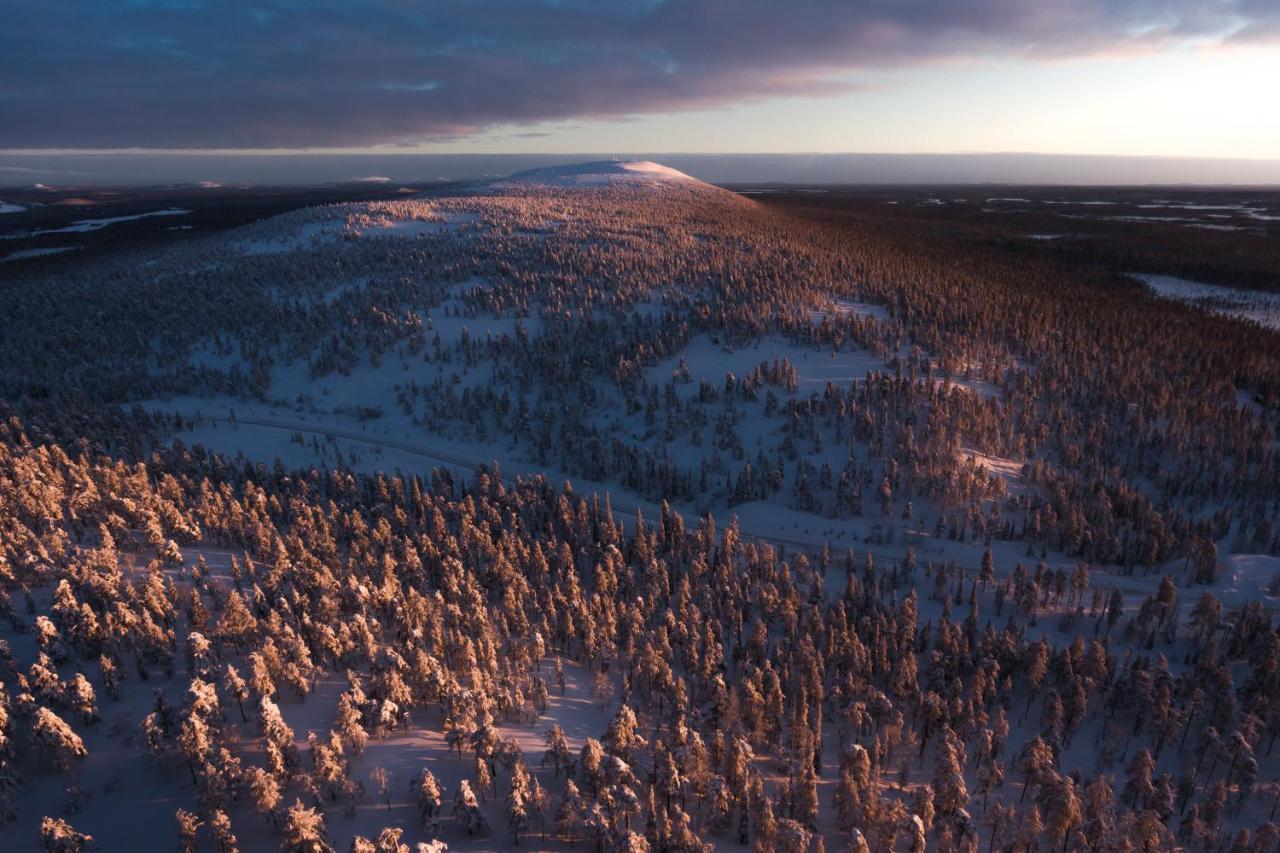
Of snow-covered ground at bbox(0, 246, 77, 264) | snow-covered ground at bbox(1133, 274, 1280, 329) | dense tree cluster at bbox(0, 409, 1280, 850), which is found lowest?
dense tree cluster at bbox(0, 409, 1280, 850)

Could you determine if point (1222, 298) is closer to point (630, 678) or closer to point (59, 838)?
point (630, 678)

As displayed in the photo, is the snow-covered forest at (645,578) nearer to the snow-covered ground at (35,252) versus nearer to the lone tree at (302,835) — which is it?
the lone tree at (302,835)

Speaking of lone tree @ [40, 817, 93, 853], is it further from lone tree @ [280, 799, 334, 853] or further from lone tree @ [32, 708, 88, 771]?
lone tree @ [280, 799, 334, 853]

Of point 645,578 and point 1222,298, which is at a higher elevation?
point 1222,298

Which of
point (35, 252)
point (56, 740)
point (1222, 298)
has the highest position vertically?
point (35, 252)

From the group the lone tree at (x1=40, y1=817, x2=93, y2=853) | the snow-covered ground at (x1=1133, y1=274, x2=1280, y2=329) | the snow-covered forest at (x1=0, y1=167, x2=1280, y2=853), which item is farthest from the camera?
the snow-covered ground at (x1=1133, y1=274, x2=1280, y2=329)

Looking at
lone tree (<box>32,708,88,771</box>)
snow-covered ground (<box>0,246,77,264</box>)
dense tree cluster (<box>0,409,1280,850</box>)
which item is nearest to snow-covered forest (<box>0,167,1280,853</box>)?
lone tree (<box>32,708,88,771</box>)

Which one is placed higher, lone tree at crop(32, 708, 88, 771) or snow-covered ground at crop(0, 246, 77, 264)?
snow-covered ground at crop(0, 246, 77, 264)

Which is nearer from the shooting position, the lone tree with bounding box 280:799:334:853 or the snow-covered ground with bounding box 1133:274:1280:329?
the lone tree with bounding box 280:799:334:853

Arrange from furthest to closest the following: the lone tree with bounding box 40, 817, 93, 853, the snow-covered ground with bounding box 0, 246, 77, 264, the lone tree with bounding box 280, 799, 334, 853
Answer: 1. the snow-covered ground with bounding box 0, 246, 77, 264
2. the lone tree with bounding box 280, 799, 334, 853
3. the lone tree with bounding box 40, 817, 93, 853

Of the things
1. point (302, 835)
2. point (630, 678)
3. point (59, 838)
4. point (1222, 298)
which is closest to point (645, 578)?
point (630, 678)
